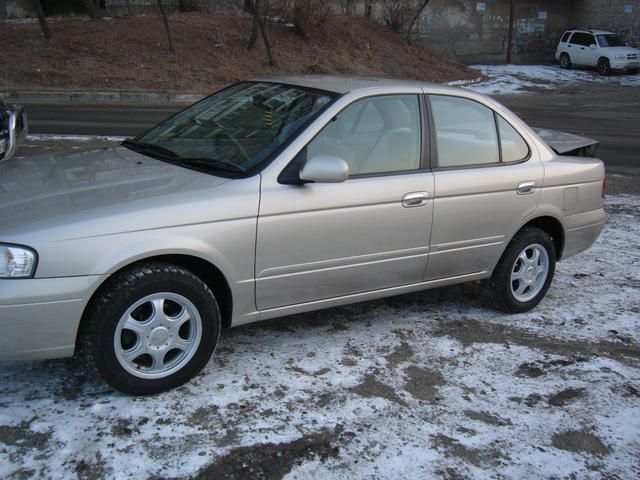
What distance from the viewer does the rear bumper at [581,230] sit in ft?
16.4

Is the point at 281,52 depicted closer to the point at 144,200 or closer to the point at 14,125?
the point at 14,125

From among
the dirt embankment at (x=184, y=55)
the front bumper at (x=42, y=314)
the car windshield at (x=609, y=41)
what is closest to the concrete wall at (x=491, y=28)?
the dirt embankment at (x=184, y=55)

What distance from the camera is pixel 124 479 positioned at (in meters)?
2.82

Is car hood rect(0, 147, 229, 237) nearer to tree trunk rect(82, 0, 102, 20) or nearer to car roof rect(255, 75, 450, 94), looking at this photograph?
car roof rect(255, 75, 450, 94)

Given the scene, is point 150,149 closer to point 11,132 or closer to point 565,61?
→ point 11,132

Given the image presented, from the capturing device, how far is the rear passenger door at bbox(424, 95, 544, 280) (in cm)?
432

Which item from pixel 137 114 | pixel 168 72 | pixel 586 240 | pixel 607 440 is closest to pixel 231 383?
pixel 607 440

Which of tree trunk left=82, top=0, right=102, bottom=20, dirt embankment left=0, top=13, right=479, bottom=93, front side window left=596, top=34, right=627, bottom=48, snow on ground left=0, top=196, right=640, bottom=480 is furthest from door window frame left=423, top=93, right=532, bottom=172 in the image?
front side window left=596, top=34, right=627, bottom=48

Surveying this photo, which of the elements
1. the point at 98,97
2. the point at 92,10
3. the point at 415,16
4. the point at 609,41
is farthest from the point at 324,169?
the point at 609,41

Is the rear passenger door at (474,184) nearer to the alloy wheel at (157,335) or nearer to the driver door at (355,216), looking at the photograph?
the driver door at (355,216)

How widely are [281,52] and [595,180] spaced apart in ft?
63.2

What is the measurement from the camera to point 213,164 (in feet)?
12.6

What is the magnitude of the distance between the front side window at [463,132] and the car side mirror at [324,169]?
36.0 inches

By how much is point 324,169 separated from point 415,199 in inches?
30.0
